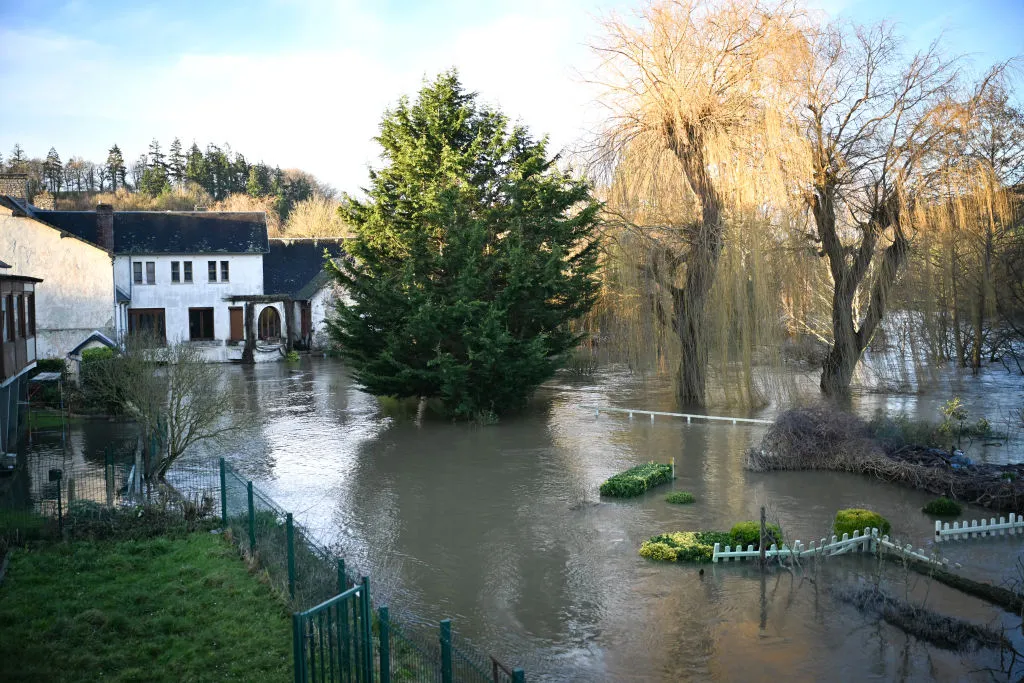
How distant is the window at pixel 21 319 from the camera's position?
2098 centimetres

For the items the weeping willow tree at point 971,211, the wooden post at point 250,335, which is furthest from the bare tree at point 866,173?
the wooden post at point 250,335

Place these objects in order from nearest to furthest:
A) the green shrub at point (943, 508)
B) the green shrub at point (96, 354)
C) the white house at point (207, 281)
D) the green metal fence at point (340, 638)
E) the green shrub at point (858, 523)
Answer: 1. the green metal fence at point (340, 638)
2. the green shrub at point (858, 523)
3. the green shrub at point (943, 508)
4. the green shrub at point (96, 354)
5. the white house at point (207, 281)

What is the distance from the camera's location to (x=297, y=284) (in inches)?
2046

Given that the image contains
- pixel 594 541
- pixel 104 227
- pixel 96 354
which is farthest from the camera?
pixel 104 227

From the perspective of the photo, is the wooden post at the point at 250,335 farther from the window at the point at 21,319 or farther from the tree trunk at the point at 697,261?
the tree trunk at the point at 697,261

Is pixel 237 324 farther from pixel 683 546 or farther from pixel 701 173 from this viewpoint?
pixel 683 546

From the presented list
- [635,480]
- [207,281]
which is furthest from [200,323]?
[635,480]

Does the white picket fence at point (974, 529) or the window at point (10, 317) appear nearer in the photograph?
the white picket fence at point (974, 529)

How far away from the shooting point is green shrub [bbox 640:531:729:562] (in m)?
13.9

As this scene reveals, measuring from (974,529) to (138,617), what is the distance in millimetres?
13852

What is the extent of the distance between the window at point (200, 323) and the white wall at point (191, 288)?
0.86 ft

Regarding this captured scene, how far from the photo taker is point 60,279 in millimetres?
36594

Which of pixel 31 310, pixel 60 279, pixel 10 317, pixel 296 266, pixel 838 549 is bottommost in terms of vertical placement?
pixel 838 549

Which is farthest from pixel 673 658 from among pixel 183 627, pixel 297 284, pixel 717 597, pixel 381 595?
pixel 297 284
